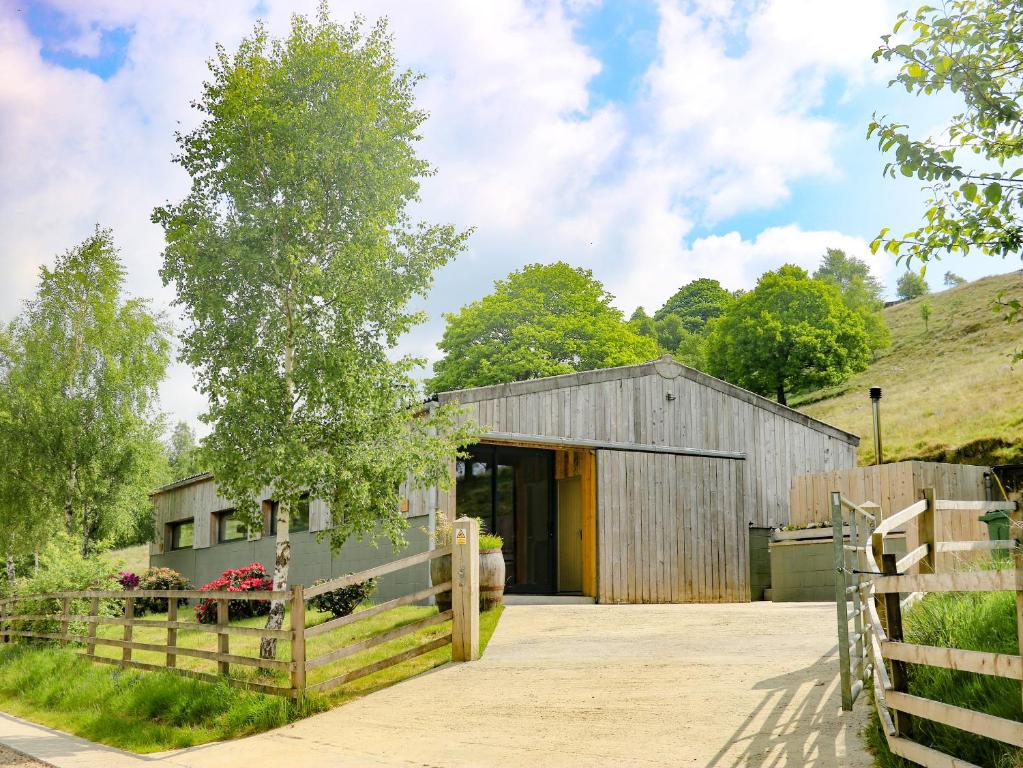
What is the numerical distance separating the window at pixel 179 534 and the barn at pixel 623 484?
30.5 ft

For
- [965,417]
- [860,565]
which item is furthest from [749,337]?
[860,565]

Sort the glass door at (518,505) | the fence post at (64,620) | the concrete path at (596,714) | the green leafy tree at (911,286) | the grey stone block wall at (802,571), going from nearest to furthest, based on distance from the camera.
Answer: the concrete path at (596,714) → the fence post at (64,620) → the grey stone block wall at (802,571) → the glass door at (518,505) → the green leafy tree at (911,286)

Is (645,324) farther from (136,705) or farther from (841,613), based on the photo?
(841,613)

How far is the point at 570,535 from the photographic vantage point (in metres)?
17.8

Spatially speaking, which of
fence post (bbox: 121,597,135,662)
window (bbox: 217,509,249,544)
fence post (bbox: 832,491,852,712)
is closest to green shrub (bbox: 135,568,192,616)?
window (bbox: 217,509,249,544)

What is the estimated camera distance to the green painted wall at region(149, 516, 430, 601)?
1500cm

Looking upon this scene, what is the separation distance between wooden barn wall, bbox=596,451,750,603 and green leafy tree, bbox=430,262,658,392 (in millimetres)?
20496

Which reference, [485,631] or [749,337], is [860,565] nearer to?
[485,631]

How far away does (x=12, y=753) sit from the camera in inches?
336

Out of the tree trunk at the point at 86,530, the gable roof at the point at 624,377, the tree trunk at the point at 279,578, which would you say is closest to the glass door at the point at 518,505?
the gable roof at the point at 624,377

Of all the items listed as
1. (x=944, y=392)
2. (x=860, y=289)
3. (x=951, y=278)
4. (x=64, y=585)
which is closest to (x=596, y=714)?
(x=64, y=585)

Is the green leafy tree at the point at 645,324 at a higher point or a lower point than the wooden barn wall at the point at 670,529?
higher

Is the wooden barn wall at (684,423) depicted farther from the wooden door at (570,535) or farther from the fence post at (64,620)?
the fence post at (64,620)

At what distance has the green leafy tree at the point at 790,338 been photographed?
43.1m
